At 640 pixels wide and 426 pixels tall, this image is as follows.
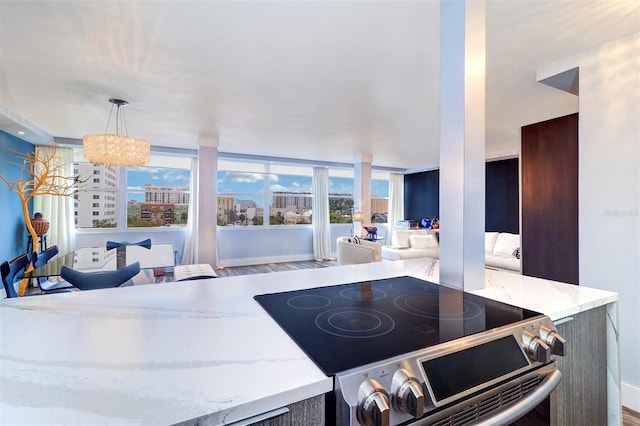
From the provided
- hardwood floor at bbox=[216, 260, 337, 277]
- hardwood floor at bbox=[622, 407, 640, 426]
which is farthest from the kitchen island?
hardwood floor at bbox=[216, 260, 337, 277]

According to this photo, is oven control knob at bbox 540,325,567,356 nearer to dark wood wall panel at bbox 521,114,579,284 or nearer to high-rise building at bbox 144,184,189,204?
dark wood wall panel at bbox 521,114,579,284

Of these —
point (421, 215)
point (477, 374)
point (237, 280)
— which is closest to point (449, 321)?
point (477, 374)

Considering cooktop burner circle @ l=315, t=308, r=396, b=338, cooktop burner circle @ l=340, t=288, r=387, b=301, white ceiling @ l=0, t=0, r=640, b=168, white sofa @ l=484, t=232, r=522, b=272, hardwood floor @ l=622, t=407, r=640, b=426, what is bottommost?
hardwood floor @ l=622, t=407, r=640, b=426

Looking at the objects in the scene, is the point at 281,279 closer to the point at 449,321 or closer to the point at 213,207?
the point at 449,321

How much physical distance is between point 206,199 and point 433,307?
4.27 m

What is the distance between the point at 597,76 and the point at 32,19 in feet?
11.7

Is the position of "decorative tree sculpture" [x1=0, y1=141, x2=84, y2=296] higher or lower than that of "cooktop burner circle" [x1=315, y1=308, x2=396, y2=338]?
higher

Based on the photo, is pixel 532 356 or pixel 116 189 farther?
pixel 116 189

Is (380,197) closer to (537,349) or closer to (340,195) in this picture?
(340,195)

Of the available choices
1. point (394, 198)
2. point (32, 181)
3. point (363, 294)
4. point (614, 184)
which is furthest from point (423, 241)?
point (32, 181)

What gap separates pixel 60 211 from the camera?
15.4ft

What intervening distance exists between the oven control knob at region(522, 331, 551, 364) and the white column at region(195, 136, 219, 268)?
14.6 ft

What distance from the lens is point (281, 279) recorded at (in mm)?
1317

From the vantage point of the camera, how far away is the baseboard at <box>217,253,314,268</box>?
5.96 meters
